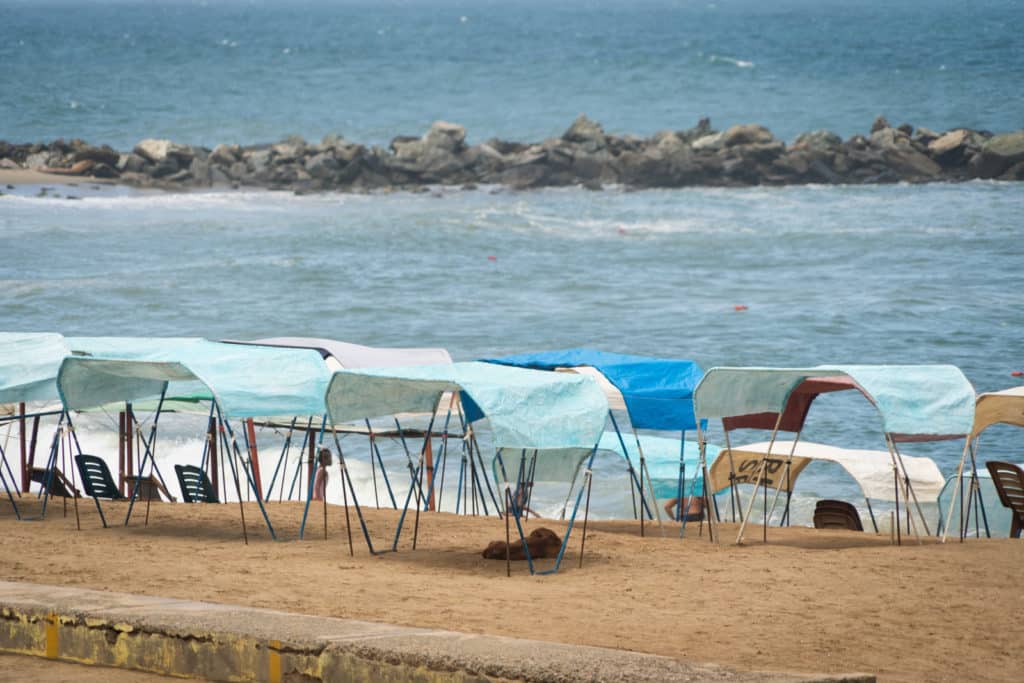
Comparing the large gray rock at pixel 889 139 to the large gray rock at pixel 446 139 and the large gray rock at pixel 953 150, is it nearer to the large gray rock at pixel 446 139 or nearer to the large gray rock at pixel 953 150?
the large gray rock at pixel 953 150

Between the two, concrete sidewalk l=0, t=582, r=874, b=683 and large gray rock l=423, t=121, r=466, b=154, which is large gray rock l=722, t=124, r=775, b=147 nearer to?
large gray rock l=423, t=121, r=466, b=154

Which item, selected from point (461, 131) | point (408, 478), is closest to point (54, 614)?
point (408, 478)

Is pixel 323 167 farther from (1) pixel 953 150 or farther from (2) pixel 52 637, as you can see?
(2) pixel 52 637

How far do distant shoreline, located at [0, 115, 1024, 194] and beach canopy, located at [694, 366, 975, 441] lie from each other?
152 ft

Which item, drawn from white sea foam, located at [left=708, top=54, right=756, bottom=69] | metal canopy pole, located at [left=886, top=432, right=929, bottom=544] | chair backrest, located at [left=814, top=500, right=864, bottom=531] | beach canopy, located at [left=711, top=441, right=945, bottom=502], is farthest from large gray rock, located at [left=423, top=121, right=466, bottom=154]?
metal canopy pole, located at [left=886, top=432, right=929, bottom=544]

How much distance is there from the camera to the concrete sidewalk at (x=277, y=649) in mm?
6121

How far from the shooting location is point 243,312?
35781 millimetres

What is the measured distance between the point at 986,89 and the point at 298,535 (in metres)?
68.3

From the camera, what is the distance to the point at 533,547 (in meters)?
12.6

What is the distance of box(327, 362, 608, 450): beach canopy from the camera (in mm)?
11734

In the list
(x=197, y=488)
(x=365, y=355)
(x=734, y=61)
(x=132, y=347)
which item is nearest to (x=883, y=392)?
(x=365, y=355)

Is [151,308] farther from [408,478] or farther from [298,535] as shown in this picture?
[298,535]

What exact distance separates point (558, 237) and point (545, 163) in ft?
48.7

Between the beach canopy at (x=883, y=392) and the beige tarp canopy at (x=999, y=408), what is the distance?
61 cm
